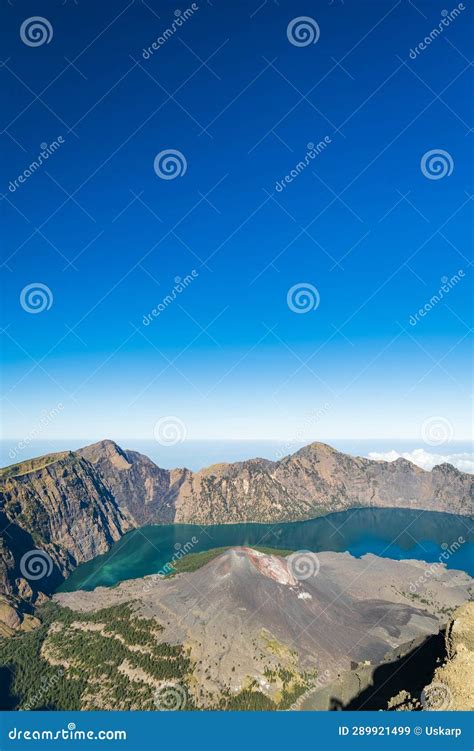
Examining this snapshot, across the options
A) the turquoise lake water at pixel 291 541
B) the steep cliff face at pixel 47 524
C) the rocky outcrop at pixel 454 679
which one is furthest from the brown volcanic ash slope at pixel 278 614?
the turquoise lake water at pixel 291 541

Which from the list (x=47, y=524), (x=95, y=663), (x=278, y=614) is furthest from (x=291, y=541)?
(x=95, y=663)

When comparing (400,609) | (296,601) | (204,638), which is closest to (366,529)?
(400,609)

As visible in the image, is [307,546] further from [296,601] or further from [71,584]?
[296,601]

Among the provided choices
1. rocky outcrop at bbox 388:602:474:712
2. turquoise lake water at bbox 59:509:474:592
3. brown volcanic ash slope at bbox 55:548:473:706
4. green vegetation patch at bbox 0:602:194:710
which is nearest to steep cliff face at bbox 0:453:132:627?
turquoise lake water at bbox 59:509:474:592

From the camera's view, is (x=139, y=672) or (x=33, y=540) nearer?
(x=139, y=672)

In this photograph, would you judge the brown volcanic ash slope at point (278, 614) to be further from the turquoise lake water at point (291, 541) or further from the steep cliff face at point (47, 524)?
the turquoise lake water at point (291, 541)

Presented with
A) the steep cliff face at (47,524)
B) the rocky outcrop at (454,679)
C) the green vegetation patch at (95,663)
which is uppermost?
the rocky outcrop at (454,679)
